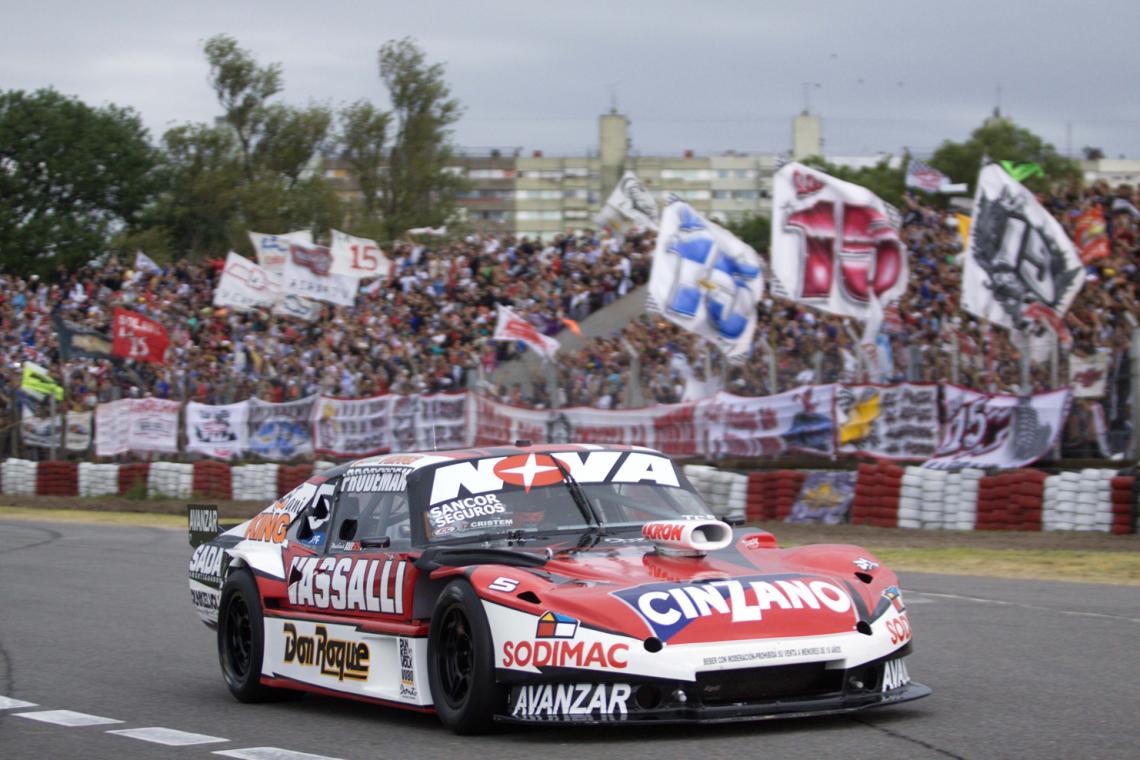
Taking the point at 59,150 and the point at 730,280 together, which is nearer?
the point at 730,280

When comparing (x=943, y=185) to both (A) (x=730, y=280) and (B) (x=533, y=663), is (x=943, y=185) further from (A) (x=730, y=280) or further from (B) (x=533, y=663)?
(B) (x=533, y=663)

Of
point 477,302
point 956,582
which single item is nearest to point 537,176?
point 477,302

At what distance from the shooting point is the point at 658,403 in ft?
71.2

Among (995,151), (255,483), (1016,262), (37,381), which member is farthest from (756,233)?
(1016,262)

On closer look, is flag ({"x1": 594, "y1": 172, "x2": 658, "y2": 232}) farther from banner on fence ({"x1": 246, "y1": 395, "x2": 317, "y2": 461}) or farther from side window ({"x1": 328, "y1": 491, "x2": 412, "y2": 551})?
side window ({"x1": 328, "y1": 491, "x2": 412, "y2": 551})

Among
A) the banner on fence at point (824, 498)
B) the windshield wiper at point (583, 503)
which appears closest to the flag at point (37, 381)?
the banner on fence at point (824, 498)

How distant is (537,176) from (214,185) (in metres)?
88.7

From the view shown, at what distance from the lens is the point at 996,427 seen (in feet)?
58.6

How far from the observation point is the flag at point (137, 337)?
3147 centimetres

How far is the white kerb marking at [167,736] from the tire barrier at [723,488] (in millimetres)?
13134

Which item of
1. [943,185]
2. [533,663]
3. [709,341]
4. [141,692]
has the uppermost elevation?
[943,185]

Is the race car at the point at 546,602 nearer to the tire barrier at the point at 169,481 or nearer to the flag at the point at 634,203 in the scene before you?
the tire barrier at the point at 169,481

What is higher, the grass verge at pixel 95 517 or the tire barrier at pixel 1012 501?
the tire barrier at pixel 1012 501

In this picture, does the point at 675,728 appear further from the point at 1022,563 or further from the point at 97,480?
the point at 97,480
